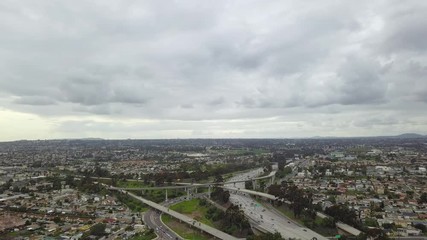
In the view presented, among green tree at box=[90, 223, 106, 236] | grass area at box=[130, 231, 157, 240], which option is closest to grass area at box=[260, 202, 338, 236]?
grass area at box=[130, 231, 157, 240]

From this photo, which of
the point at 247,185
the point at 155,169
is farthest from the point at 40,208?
the point at 155,169

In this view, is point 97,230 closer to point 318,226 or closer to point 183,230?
point 183,230

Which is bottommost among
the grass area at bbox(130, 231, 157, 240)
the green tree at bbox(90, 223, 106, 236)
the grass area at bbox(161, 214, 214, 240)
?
the grass area at bbox(161, 214, 214, 240)

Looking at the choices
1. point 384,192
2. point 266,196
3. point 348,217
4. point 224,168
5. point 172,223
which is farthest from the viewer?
point 224,168

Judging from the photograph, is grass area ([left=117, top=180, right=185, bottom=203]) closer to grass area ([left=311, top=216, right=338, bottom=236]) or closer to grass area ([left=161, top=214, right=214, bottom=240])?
grass area ([left=161, top=214, right=214, bottom=240])

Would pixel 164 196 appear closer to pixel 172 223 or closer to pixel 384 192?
pixel 172 223

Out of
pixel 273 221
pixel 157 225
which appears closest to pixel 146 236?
pixel 157 225
